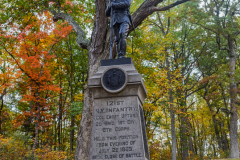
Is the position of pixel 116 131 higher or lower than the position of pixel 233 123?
lower

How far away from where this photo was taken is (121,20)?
6301 millimetres

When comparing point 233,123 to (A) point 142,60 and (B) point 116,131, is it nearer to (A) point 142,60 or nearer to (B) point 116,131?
(A) point 142,60

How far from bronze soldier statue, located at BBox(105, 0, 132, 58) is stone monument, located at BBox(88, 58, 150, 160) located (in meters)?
0.57

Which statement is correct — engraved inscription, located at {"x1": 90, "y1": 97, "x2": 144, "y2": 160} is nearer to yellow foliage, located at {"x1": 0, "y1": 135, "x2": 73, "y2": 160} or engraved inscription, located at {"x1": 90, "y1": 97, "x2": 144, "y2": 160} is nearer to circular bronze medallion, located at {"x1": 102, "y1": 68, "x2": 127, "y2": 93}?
circular bronze medallion, located at {"x1": 102, "y1": 68, "x2": 127, "y2": 93}

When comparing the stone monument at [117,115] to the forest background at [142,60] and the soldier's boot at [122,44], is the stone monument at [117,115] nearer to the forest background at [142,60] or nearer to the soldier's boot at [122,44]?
the soldier's boot at [122,44]

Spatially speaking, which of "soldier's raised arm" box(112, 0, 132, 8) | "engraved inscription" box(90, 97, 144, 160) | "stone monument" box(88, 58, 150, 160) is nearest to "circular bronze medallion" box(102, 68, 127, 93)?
"stone monument" box(88, 58, 150, 160)

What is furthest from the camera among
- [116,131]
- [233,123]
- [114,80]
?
[233,123]

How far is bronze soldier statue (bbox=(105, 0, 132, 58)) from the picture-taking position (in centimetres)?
624

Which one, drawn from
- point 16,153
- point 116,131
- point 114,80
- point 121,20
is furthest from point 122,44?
point 16,153

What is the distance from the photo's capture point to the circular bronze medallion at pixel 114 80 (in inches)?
218

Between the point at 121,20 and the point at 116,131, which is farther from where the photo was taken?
the point at 121,20

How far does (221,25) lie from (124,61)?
15812 mm

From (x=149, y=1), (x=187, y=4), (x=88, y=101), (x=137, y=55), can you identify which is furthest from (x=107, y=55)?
(x=187, y=4)

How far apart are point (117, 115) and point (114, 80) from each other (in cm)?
85
